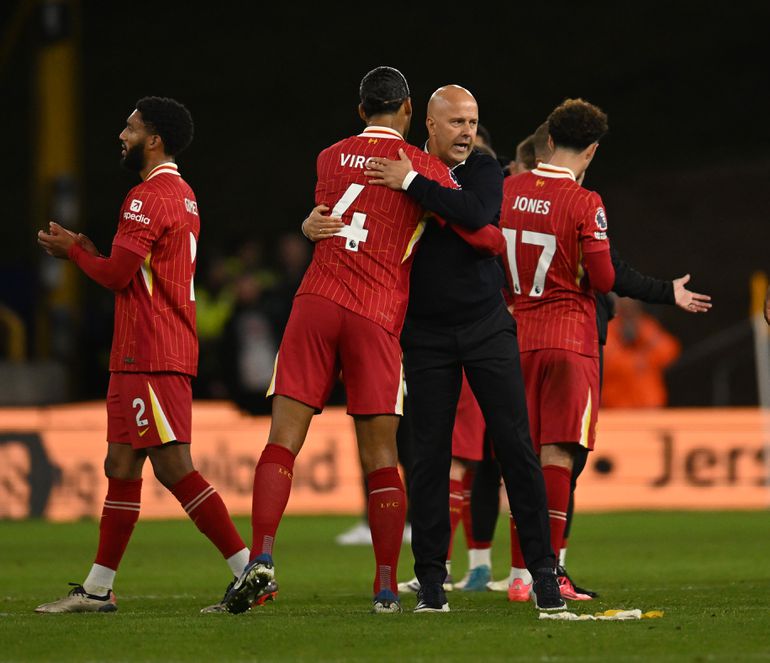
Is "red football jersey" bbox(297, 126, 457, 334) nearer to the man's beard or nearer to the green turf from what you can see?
the man's beard

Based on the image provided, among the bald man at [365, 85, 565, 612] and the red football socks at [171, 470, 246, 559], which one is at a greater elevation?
the bald man at [365, 85, 565, 612]

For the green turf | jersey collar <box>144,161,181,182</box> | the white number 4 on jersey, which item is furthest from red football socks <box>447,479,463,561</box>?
jersey collar <box>144,161,181,182</box>

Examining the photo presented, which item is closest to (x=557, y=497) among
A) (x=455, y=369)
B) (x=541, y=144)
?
(x=455, y=369)

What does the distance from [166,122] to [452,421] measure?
1724 mm

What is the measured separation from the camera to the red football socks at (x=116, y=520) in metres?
6.91

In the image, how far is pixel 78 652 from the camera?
5473 mm

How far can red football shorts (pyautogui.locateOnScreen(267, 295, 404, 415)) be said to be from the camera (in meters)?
6.41

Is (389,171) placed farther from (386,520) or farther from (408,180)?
(386,520)

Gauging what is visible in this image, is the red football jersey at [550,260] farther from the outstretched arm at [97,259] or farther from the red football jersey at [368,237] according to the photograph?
the outstretched arm at [97,259]

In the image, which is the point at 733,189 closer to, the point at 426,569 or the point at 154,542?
the point at 154,542

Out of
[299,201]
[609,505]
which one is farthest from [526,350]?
[299,201]

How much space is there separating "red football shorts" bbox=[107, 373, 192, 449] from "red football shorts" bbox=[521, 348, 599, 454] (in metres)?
1.56

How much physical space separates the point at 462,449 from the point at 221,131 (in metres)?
16.5

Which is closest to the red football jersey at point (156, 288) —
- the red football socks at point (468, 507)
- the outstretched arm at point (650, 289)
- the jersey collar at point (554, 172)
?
the jersey collar at point (554, 172)
